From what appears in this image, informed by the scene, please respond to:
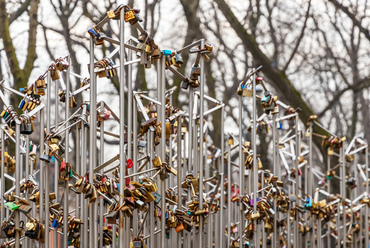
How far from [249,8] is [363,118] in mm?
4103

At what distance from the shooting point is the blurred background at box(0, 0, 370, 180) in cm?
947

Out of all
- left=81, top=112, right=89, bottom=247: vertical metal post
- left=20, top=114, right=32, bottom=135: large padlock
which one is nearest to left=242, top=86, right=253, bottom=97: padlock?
left=81, top=112, right=89, bottom=247: vertical metal post

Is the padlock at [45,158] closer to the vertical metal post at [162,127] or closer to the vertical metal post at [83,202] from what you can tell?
the vertical metal post at [83,202]

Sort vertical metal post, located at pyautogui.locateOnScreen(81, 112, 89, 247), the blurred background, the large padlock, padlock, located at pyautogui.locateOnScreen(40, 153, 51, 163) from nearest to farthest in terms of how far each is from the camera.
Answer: padlock, located at pyautogui.locateOnScreen(40, 153, 51, 163)
vertical metal post, located at pyautogui.locateOnScreen(81, 112, 89, 247)
the large padlock
the blurred background

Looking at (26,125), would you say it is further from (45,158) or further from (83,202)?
(83,202)

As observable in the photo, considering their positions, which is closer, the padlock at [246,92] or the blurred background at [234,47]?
the padlock at [246,92]

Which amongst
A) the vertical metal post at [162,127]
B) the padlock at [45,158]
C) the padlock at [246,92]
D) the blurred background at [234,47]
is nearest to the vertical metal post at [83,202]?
the padlock at [45,158]

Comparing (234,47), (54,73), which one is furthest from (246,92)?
(234,47)

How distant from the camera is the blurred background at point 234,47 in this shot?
31.1ft

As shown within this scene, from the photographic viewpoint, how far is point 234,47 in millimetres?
11977

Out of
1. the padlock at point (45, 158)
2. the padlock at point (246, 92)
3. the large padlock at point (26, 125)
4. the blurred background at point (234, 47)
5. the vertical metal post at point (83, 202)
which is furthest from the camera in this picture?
the blurred background at point (234, 47)

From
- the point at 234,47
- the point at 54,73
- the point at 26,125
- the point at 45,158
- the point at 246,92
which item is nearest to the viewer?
the point at 45,158

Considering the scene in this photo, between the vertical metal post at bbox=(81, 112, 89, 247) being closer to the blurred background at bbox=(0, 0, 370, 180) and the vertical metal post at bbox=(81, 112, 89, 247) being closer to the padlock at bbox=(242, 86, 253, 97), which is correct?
the padlock at bbox=(242, 86, 253, 97)

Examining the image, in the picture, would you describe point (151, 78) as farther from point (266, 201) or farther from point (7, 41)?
point (266, 201)
